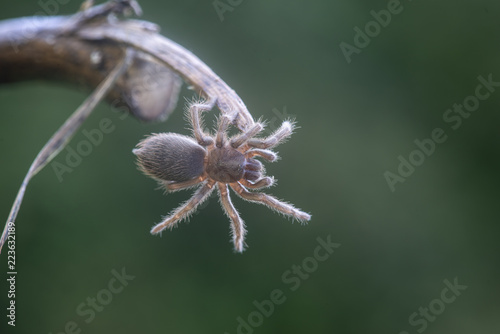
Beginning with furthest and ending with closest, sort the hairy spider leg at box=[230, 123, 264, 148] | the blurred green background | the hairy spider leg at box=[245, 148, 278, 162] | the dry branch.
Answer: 1. the blurred green background
2. the dry branch
3. the hairy spider leg at box=[245, 148, 278, 162]
4. the hairy spider leg at box=[230, 123, 264, 148]

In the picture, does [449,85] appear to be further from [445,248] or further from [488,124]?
[445,248]

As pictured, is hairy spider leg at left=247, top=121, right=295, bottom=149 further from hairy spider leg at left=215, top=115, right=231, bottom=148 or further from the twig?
the twig

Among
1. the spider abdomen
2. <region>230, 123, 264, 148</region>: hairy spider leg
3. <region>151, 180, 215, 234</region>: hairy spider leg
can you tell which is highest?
the spider abdomen

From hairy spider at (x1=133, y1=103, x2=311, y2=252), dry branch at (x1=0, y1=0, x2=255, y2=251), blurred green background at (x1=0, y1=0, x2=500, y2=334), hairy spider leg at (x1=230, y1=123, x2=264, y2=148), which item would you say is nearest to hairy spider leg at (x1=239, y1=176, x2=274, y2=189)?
hairy spider at (x1=133, y1=103, x2=311, y2=252)

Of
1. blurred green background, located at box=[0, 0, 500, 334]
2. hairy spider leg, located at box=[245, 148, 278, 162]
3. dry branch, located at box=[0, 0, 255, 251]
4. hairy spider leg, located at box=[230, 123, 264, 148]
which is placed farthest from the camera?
blurred green background, located at box=[0, 0, 500, 334]

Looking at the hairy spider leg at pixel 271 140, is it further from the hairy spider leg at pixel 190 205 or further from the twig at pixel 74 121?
the twig at pixel 74 121

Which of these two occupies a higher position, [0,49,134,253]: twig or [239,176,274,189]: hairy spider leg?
[0,49,134,253]: twig

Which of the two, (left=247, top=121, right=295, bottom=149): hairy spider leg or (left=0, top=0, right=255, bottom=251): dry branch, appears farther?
(left=0, top=0, right=255, bottom=251): dry branch

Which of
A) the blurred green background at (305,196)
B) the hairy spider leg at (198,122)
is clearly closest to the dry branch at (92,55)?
the hairy spider leg at (198,122)
